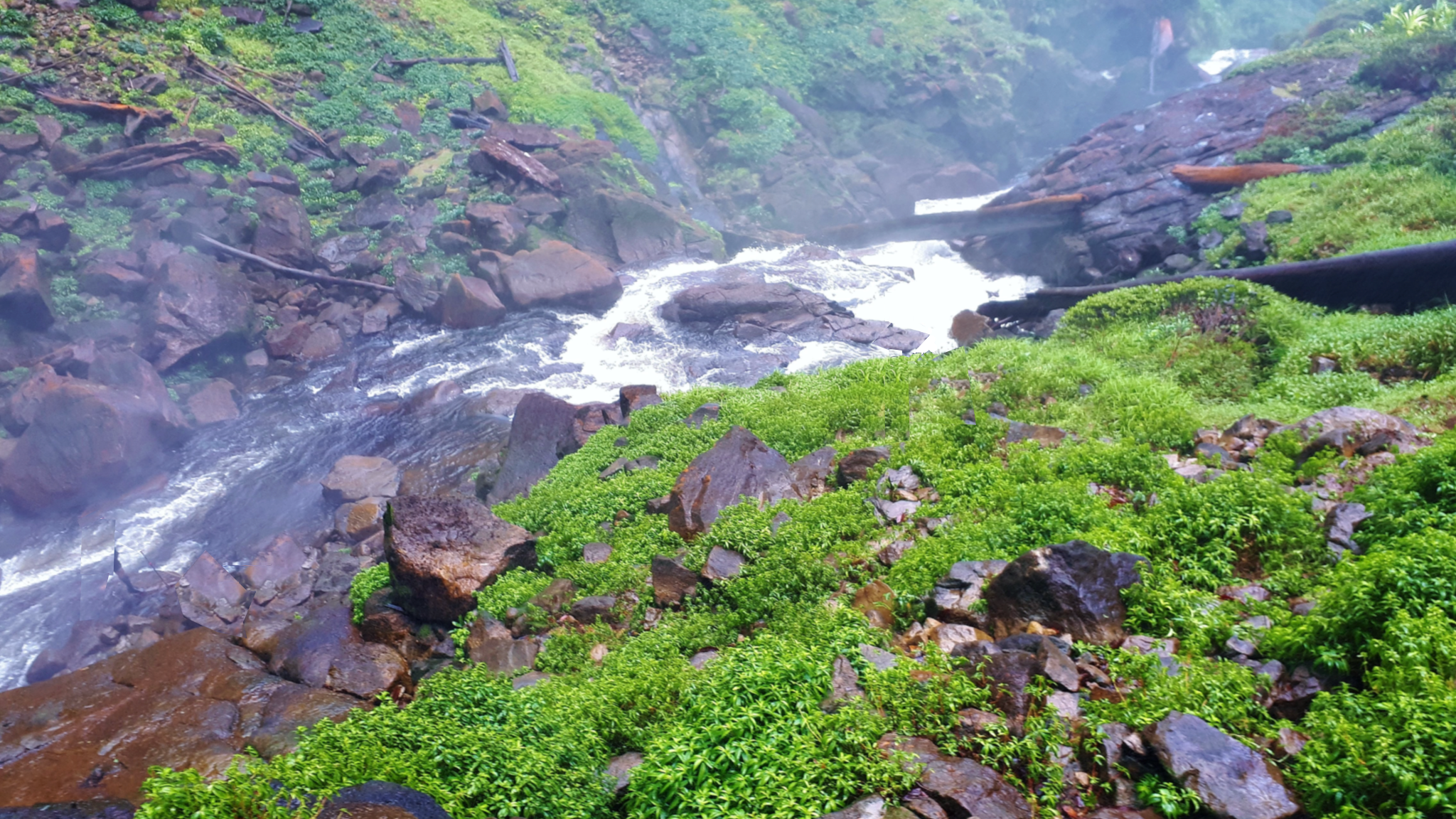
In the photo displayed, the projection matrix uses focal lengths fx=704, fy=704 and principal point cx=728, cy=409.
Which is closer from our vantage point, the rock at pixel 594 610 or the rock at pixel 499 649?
the rock at pixel 499 649

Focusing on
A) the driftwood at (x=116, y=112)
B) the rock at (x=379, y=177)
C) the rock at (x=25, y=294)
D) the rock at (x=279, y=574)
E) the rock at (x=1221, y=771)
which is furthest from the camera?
the rock at (x=379, y=177)

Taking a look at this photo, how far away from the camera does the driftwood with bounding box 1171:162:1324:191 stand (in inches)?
739

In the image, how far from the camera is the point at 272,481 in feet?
49.0

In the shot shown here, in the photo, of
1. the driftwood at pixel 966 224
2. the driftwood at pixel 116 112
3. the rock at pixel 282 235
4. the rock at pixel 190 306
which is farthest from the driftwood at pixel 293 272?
the driftwood at pixel 966 224

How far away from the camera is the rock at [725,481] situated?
8.48 m

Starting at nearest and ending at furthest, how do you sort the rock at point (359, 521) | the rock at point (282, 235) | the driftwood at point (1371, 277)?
the driftwood at point (1371, 277), the rock at point (359, 521), the rock at point (282, 235)

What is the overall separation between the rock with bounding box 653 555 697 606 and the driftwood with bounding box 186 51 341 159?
70.6ft

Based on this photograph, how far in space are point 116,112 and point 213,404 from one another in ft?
33.6

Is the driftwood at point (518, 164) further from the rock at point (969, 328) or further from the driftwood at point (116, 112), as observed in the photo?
the rock at point (969, 328)

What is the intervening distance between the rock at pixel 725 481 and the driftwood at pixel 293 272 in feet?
49.2

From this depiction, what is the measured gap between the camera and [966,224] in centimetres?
2608

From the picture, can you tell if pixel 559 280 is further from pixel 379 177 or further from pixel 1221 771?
pixel 1221 771

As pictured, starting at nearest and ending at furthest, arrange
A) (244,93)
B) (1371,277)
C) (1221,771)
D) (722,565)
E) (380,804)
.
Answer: (1221,771) < (380,804) < (722,565) < (1371,277) < (244,93)

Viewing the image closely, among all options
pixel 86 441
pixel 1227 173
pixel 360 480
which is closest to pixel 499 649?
pixel 360 480
